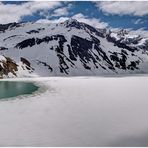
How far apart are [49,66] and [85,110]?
474 ft

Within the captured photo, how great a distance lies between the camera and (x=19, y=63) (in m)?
138

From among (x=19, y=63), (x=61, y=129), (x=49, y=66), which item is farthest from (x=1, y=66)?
(x=61, y=129)

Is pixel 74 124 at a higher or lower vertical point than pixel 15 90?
lower

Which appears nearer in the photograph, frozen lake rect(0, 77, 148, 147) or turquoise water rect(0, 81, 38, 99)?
frozen lake rect(0, 77, 148, 147)

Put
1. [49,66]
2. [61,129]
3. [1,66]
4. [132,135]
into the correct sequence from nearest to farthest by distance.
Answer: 1. [132,135]
2. [61,129]
3. [1,66]
4. [49,66]

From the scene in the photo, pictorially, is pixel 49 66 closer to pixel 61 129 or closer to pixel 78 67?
pixel 78 67

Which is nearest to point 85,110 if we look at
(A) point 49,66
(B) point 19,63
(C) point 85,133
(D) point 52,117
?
(D) point 52,117

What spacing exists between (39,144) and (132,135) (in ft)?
19.9

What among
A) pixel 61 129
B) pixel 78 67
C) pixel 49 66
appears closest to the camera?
pixel 61 129

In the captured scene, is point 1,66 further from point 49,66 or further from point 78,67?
point 78,67

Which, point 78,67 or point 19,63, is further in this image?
point 78,67

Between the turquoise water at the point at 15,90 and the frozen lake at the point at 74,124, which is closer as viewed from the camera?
the frozen lake at the point at 74,124

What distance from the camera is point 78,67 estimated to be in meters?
194

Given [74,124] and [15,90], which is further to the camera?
[15,90]
